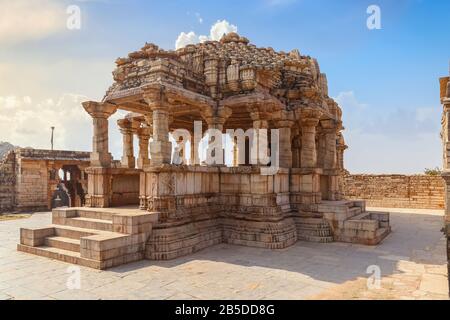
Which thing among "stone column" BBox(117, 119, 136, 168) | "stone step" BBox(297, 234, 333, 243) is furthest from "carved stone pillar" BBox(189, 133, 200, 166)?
"stone step" BBox(297, 234, 333, 243)

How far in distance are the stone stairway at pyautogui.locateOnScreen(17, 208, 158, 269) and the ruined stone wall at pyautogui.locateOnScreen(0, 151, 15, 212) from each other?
42.6 ft

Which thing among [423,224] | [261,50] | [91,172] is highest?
[261,50]

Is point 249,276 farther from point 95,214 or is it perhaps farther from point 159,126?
point 95,214

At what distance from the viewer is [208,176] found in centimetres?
1028

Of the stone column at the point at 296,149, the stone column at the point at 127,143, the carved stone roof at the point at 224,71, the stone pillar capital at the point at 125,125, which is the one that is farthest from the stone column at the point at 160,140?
the stone column at the point at 296,149

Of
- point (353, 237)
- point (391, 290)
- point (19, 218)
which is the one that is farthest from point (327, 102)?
point (19, 218)

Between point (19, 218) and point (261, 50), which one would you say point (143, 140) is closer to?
point (261, 50)

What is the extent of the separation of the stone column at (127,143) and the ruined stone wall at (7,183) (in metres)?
11.4

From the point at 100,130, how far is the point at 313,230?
25.0 feet

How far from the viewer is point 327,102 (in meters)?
13.5

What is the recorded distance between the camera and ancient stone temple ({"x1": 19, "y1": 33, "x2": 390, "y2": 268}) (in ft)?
27.0

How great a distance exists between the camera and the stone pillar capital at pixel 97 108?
1004cm

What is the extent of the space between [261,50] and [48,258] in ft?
31.5
